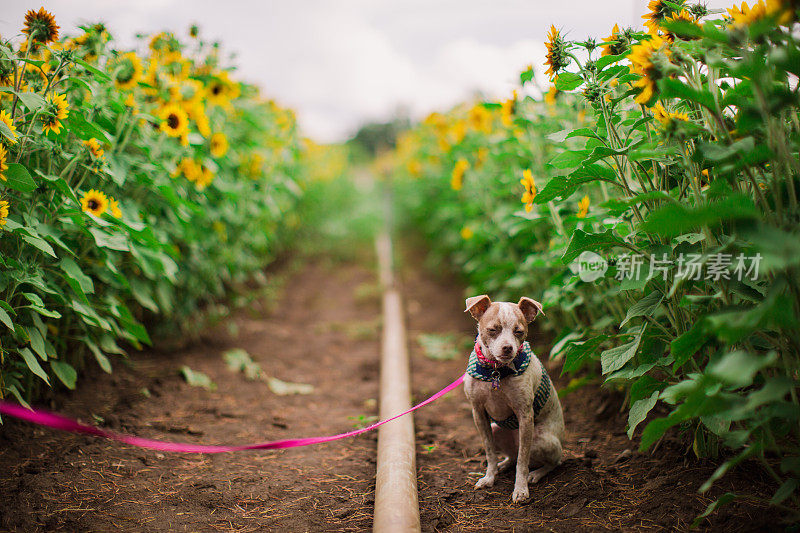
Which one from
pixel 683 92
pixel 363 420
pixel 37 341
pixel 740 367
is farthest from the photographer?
pixel 363 420

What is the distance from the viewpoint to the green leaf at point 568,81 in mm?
2113

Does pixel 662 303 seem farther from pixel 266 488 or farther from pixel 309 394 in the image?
pixel 309 394

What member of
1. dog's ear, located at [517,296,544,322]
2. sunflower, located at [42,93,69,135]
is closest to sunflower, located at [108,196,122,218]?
sunflower, located at [42,93,69,135]

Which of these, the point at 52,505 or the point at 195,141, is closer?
the point at 52,505

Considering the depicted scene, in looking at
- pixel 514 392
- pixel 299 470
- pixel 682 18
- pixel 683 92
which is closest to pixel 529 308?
pixel 514 392

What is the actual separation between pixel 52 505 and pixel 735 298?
2734mm

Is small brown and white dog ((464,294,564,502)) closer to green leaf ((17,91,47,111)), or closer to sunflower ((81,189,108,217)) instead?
sunflower ((81,189,108,217))

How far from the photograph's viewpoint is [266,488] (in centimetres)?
234

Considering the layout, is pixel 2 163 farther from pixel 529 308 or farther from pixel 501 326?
pixel 529 308

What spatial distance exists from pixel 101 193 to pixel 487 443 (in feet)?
7.17

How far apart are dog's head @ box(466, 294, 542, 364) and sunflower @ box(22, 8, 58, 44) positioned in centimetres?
224

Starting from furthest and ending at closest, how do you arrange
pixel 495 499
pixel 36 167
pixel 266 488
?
pixel 36 167 < pixel 266 488 < pixel 495 499

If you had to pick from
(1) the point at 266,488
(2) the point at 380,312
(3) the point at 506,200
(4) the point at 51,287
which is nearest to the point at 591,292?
(3) the point at 506,200

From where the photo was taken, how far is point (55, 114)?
2.27m
